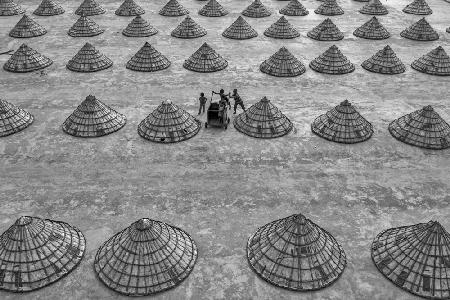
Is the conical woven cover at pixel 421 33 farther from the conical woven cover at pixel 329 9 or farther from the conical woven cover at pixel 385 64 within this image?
the conical woven cover at pixel 329 9

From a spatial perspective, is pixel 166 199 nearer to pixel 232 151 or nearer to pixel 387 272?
pixel 232 151

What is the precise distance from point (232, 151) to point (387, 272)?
402 inches

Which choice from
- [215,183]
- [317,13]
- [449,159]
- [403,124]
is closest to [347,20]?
[317,13]

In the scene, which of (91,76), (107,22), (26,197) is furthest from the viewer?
(107,22)

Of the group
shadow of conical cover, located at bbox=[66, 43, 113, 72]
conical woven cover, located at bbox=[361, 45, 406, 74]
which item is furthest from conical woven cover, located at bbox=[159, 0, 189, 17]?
conical woven cover, located at bbox=[361, 45, 406, 74]

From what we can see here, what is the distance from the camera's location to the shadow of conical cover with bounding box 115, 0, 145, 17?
Answer: 43812 mm

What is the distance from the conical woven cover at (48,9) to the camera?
144 feet

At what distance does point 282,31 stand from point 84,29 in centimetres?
1875

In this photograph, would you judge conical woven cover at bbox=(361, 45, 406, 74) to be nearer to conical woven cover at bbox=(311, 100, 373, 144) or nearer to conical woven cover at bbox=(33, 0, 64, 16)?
conical woven cover at bbox=(311, 100, 373, 144)

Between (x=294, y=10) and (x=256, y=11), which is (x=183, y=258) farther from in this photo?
(x=294, y=10)

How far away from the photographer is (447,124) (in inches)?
929

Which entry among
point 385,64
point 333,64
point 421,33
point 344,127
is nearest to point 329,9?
point 421,33

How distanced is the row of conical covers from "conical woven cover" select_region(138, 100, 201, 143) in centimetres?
791

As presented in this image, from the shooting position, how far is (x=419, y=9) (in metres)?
46.0
